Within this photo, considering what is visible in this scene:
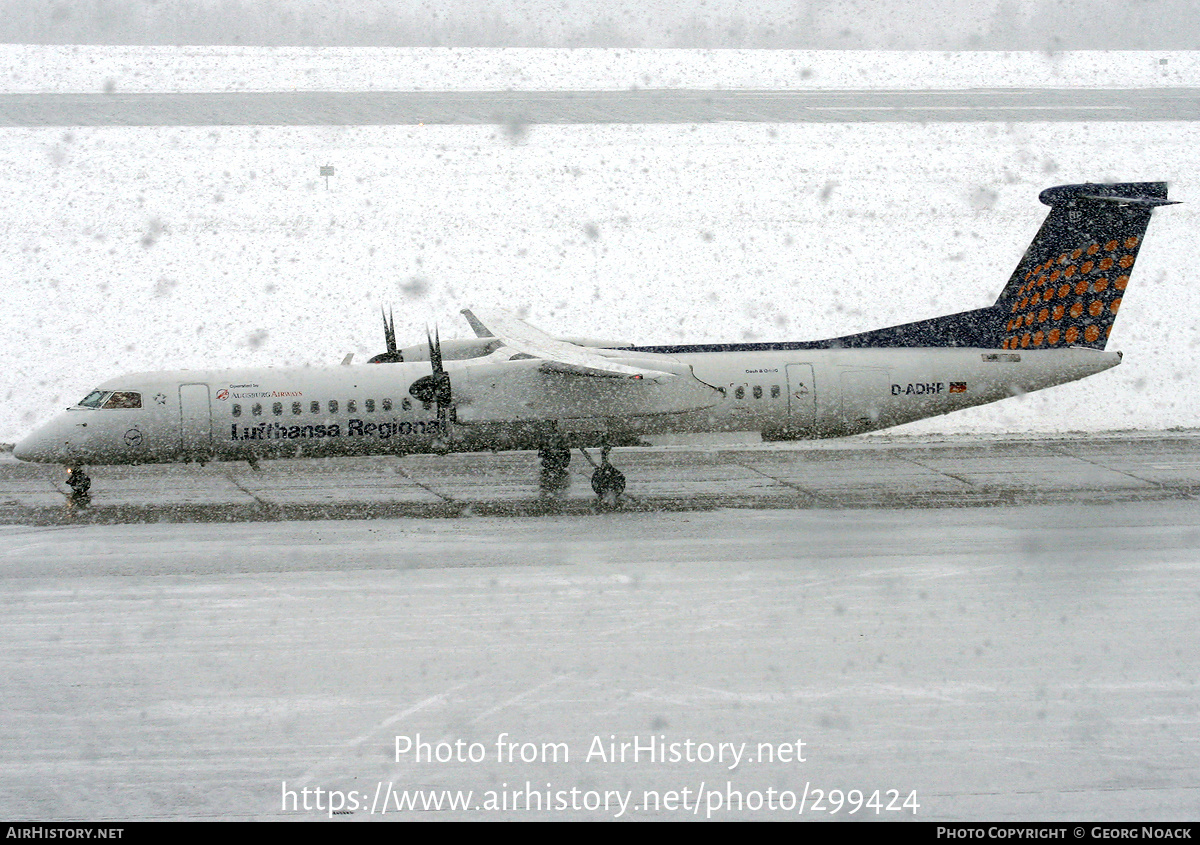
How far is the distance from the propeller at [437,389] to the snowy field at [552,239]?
13186 mm

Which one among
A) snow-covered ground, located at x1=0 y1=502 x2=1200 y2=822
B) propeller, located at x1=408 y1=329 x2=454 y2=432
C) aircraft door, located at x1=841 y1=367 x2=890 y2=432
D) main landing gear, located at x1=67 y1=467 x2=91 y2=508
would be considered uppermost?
propeller, located at x1=408 y1=329 x2=454 y2=432

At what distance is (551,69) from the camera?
185 feet

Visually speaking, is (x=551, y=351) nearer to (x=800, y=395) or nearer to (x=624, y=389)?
(x=624, y=389)

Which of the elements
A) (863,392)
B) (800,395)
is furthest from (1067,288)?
(800,395)

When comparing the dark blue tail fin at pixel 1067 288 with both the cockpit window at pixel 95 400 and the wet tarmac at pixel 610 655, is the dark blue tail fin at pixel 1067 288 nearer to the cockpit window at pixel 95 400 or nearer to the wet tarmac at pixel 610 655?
the wet tarmac at pixel 610 655

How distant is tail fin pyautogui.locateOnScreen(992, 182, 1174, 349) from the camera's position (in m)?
24.9

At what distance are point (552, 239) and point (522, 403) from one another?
19395 millimetres

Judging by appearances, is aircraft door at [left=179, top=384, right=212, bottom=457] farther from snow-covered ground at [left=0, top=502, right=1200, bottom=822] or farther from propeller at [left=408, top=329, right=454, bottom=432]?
propeller at [left=408, top=329, right=454, bottom=432]

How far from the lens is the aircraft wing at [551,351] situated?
Result: 21.0 metres

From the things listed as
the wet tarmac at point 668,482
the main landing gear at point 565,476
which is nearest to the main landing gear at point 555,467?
the main landing gear at point 565,476

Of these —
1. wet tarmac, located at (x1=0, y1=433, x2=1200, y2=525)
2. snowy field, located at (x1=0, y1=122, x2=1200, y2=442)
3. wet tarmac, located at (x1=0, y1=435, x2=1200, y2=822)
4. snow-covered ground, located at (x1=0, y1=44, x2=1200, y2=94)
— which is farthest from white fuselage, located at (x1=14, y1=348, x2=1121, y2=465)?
snow-covered ground, located at (x1=0, y1=44, x2=1200, y2=94)

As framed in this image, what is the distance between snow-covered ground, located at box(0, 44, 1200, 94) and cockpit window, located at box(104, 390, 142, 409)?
106 feet

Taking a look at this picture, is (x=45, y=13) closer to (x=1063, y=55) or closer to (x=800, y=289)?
(x=800, y=289)

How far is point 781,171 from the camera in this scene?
45469 millimetres
